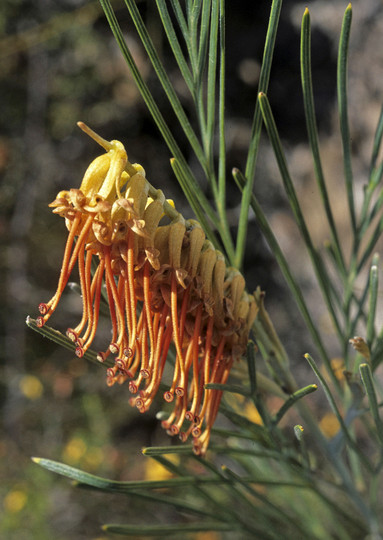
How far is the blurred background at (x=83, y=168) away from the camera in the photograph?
1.26 m

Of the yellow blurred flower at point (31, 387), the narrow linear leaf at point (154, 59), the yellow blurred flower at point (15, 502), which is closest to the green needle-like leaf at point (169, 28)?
the narrow linear leaf at point (154, 59)

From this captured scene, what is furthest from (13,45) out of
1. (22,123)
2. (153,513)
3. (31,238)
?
(153,513)

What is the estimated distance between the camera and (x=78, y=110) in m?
1.59

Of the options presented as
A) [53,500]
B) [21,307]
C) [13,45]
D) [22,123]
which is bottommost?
[53,500]

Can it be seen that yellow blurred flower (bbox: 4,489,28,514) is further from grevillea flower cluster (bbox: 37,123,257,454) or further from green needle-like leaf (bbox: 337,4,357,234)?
green needle-like leaf (bbox: 337,4,357,234)

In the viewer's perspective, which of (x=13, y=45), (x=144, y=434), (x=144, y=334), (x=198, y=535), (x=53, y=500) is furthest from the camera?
(x=144, y=434)

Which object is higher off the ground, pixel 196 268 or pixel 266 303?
pixel 266 303

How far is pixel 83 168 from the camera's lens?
1650 millimetres

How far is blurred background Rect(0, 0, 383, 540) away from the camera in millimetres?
1261

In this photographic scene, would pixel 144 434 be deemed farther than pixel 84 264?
Yes

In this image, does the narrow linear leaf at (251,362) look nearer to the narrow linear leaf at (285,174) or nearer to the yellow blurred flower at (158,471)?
the narrow linear leaf at (285,174)

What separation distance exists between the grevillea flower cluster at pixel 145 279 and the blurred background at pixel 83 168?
95 cm

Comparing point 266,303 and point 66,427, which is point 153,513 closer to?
point 66,427

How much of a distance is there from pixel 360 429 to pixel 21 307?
41.6 inches
